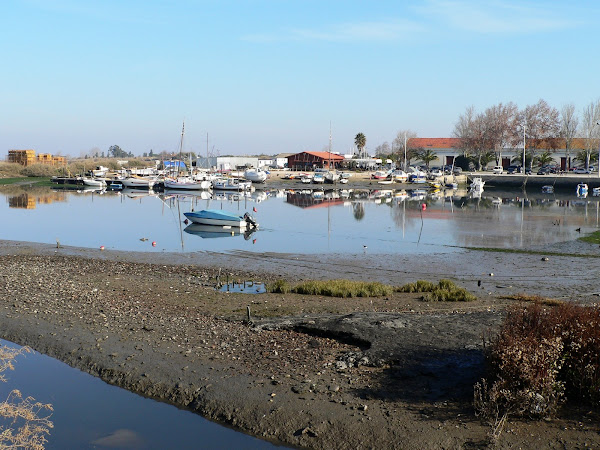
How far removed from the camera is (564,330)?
10.2 metres

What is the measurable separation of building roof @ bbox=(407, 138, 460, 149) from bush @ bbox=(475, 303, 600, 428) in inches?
5085

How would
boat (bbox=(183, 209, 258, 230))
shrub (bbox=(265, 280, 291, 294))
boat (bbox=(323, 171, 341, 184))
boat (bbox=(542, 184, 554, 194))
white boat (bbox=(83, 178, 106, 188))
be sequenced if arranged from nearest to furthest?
1. shrub (bbox=(265, 280, 291, 294))
2. boat (bbox=(183, 209, 258, 230))
3. boat (bbox=(542, 184, 554, 194))
4. white boat (bbox=(83, 178, 106, 188))
5. boat (bbox=(323, 171, 341, 184))

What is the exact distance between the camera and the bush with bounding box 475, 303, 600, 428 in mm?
9516

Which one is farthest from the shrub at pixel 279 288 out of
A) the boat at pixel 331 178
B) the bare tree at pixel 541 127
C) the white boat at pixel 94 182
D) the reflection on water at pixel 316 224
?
the bare tree at pixel 541 127

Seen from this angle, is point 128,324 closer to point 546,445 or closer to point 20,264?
point 546,445

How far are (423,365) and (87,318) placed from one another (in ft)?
27.4

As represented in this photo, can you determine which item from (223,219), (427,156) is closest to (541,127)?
(427,156)

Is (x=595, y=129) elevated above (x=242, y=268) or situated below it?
above

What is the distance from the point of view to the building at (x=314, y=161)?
130625 millimetres

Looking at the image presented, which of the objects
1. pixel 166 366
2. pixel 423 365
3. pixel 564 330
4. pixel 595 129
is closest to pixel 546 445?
pixel 564 330

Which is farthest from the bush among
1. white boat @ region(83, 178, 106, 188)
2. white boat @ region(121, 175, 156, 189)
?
white boat @ region(83, 178, 106, 188)

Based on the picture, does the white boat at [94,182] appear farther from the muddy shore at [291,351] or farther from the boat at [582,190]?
the muddy shore at [291,351]

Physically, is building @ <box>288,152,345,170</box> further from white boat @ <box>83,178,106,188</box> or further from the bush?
the bush

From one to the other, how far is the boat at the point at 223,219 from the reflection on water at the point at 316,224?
0.95 meters
